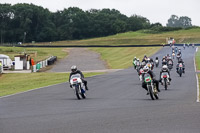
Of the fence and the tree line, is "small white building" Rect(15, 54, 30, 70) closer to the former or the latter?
the fence

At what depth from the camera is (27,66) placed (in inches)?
2255

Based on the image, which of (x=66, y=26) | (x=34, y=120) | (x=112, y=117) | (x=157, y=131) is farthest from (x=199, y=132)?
(x=66, y=26)

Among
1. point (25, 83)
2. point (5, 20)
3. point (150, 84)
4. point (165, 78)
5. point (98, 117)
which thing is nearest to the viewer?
point (98, 117)

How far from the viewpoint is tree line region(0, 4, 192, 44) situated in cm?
13912

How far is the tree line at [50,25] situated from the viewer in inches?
5477

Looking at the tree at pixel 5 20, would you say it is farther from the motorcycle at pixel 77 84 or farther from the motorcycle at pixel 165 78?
the motorcycle at pixel 77 84

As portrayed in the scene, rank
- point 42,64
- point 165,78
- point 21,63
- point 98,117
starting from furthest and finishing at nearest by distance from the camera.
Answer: point 42,64
point 21,63
point 165,78
point 98,117

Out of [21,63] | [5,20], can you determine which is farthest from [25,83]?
[5,20]

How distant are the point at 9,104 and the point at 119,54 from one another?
60500 millimetres

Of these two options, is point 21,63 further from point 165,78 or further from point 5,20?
point 5,20

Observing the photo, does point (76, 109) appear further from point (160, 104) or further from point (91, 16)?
point (91, 16)

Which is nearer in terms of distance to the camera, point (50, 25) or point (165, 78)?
point (165, 78)

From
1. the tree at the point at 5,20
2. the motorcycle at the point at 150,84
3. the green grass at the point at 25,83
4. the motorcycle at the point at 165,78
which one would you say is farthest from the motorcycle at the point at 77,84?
the tree at the point at 5,20

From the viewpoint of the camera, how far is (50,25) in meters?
150
